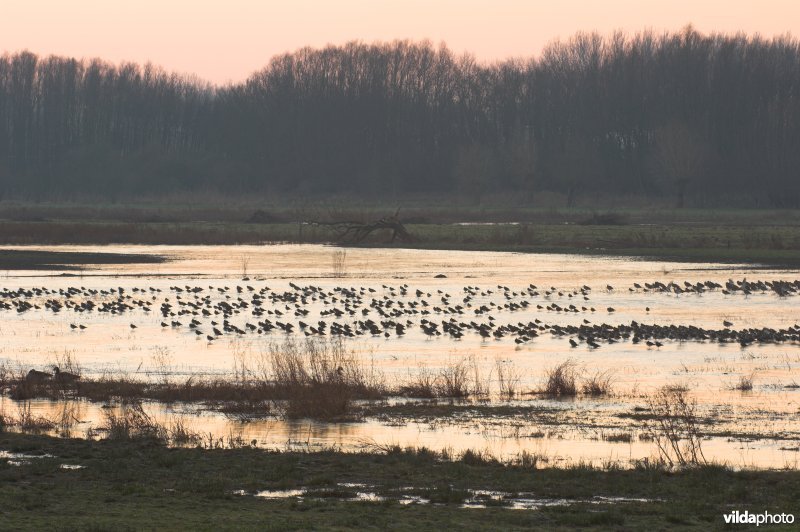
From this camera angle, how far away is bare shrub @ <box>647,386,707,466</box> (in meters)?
15.0

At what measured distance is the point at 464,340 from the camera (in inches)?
1151

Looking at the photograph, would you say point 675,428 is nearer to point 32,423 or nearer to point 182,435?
point 182,435

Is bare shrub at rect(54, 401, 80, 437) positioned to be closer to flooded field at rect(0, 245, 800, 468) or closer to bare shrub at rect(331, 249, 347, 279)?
flooded field at rect(0, 245, 800, 468)

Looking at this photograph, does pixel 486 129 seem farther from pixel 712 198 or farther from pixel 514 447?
pixel 514 447

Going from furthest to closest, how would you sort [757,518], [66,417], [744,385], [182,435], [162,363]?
[162,363] → [744,385] → [66,417] → [182,435] → [757,518]

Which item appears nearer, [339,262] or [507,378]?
[507,378]

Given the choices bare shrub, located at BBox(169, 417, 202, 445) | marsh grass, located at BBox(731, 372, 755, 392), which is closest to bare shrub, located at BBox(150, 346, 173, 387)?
bare shrub, located at BBox(169, 417, 202, 445)

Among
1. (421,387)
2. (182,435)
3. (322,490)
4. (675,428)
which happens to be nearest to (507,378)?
(421,387)

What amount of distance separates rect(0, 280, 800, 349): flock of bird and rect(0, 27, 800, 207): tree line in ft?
218

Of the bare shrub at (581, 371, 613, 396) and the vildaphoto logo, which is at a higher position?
the bare shrub at (581, 371, 613, 396)

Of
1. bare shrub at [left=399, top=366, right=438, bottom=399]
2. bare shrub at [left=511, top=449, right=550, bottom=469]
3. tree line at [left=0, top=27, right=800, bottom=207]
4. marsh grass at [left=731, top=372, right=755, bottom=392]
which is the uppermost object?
tree line at [left=0, top=27, right=800, bottom=207]

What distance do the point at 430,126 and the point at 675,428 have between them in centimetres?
12201

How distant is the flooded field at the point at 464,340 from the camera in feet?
56.7

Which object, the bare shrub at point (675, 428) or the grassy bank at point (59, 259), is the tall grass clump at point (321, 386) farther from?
the grassy bank at point (59, 259)
